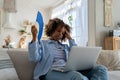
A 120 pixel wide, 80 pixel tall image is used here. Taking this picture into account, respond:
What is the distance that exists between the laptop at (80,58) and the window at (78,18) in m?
3.17

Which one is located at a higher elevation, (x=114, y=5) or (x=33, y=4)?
(x=33, y=4)

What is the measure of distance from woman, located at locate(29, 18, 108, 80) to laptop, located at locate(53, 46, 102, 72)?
46mm

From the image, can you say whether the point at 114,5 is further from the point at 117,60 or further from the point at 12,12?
the point at 12,12

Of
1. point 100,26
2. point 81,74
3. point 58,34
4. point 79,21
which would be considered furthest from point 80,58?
point 79,21

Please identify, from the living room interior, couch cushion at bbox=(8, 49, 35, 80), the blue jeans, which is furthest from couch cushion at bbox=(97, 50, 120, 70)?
couch cushion at bbox=(8, 49, 35, 80)

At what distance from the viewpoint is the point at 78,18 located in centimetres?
533

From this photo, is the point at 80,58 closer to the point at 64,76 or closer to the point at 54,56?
the point at 64,76

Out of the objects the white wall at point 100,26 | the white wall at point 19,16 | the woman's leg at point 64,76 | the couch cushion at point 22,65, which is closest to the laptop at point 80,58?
the woman's leg at point 64,76

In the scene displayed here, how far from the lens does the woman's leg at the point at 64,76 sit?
149 cm

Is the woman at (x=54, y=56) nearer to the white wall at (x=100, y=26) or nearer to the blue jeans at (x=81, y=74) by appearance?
the blue jeans at (x=81, y=74)

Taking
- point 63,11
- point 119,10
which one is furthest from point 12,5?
point 119,10

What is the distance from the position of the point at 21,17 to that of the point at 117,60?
4970mm

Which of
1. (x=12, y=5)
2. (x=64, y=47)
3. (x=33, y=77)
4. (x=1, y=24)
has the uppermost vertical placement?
(x=12, y=5)

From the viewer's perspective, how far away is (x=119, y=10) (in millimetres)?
4426
